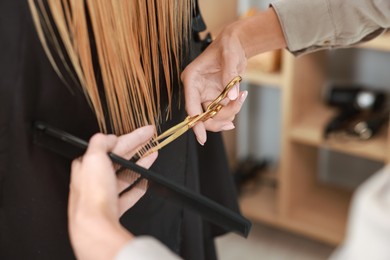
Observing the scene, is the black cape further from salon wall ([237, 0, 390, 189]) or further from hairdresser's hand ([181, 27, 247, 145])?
salon wall ([237, 0, 390, 189])

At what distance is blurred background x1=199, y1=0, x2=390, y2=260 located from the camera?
5.89ft

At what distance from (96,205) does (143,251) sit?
0.07m

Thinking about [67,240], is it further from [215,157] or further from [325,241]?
[325,241]

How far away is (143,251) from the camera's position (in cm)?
51

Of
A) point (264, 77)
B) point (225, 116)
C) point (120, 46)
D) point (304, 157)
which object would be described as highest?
point (120, 46)

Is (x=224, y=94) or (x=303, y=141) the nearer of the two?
(x=224, y=94)

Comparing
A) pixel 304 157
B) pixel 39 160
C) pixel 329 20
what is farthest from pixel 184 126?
pixel 304 157

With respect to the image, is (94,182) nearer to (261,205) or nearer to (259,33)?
(259,33)

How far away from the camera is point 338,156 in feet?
6.86

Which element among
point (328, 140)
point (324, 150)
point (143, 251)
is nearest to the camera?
point (143, 251)

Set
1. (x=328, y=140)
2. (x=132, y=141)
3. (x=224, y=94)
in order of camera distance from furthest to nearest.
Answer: (x=328, y=140)
(x=224, y=94)
(x=132, y=141)

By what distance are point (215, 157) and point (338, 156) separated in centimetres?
125

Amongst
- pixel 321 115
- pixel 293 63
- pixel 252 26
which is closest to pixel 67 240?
pixel 252 26

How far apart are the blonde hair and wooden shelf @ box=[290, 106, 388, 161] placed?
1.09 m
